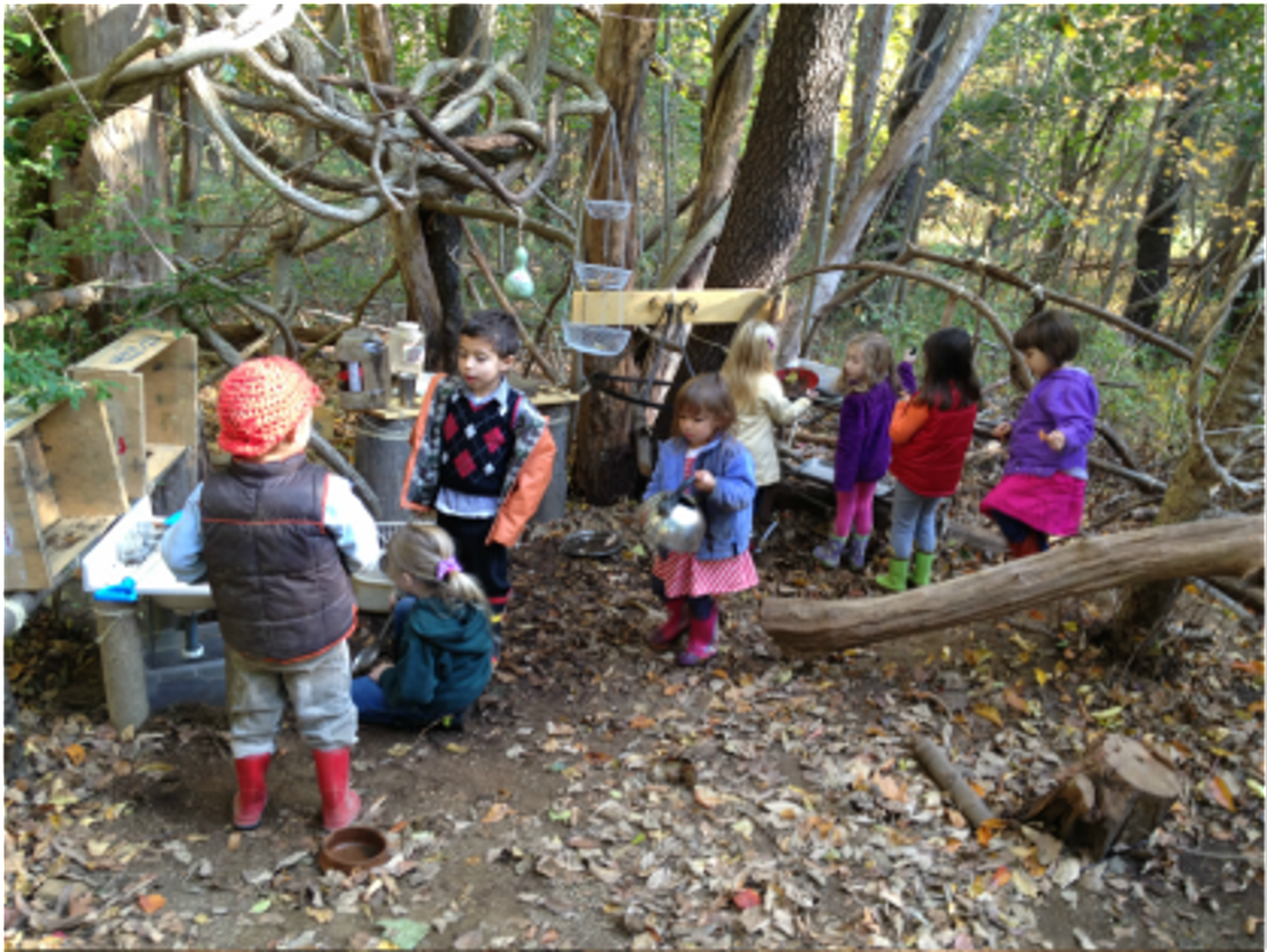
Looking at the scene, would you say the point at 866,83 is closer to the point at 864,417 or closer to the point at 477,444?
the point at 864,417

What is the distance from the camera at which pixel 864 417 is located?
4.91 m

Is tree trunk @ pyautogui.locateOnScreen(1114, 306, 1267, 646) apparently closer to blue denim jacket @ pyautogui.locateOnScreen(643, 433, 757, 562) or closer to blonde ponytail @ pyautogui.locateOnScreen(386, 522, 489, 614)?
blue denim jacket @ pyautogui.locateOnScreen(643, 433, 757, 562)

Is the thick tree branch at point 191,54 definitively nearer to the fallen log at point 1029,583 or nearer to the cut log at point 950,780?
the fallen log at point 1029,583

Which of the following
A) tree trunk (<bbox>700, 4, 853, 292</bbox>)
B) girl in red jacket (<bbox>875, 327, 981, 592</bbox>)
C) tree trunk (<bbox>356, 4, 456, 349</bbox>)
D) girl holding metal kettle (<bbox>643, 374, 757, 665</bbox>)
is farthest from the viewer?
tree trunk (<bbox>700, 4, 853, 292</bbox>)

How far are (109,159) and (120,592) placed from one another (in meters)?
1.83

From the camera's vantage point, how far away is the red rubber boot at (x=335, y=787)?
2986 millimetres

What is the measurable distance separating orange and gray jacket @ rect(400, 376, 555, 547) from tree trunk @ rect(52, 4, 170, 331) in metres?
1.31

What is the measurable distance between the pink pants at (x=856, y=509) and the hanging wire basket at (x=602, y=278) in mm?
1782

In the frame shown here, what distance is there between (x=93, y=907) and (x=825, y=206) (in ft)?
18.8

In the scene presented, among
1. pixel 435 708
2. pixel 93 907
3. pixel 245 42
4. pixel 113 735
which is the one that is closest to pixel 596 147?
Result: pixel 245 42

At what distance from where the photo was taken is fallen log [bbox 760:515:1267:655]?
139 inches

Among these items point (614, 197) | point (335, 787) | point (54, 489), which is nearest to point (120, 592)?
point (54, 489)

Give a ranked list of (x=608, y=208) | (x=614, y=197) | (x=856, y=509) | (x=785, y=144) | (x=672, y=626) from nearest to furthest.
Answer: (x=672, y=626), (x=608, y=208), (x=856, y=509), (x=785, y=144), (x=614, y=197)

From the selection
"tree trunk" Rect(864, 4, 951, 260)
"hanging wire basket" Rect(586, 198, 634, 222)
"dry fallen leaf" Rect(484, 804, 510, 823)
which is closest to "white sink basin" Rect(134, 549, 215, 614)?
"dry fallen leaf" Rect(484, 804, 510, 823)
